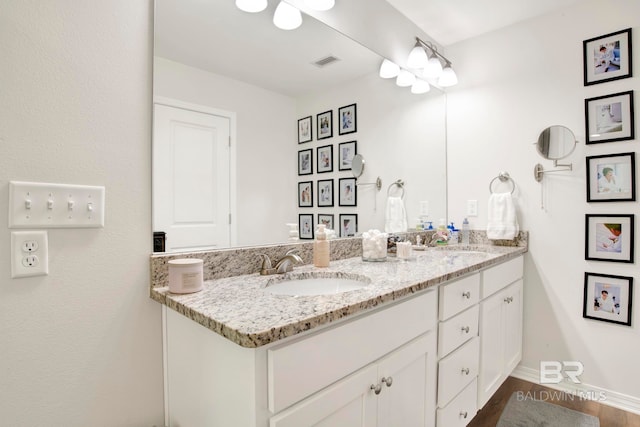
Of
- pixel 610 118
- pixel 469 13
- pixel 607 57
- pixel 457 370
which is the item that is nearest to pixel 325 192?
pixel 457 370

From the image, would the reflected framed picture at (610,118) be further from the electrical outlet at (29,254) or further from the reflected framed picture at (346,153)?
the electrical outlet at (29,254)

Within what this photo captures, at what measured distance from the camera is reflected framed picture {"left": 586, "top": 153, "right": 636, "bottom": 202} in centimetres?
181

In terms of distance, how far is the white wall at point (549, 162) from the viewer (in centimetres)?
189

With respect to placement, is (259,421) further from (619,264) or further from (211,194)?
(619,264)

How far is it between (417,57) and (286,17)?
1.01 m

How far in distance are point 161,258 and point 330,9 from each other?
1.41 metres

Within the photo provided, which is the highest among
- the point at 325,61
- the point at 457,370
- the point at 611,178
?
the point at 325,61

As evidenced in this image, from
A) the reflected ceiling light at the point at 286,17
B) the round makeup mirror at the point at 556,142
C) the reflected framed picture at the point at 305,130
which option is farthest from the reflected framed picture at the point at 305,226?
the round makeup mirror at the point at 556,142

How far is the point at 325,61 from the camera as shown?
168 cm

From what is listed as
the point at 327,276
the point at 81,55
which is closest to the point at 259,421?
the point at 327,276

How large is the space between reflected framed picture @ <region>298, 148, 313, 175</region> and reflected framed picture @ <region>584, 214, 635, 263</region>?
1631mm

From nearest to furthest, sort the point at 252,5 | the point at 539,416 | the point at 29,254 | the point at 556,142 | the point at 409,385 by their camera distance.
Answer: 1. the point at 29,254
2. the point at 409,385
3. the point at 252,5
4. the point at 539,416
5. the point at 556,142

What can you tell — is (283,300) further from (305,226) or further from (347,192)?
(347,192)

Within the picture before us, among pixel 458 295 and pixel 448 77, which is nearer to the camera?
pixel 458 295
